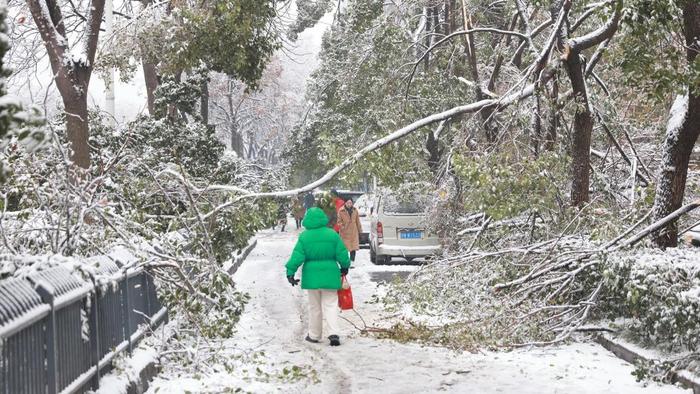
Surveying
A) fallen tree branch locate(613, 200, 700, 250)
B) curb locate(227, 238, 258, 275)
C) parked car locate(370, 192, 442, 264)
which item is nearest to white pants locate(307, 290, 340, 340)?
fallen tree branch locate(613, 200, 700, 250)

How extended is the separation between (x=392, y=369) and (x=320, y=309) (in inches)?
83.1

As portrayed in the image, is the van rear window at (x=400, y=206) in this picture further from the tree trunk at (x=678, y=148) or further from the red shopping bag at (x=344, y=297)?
the tree trunk at (x=678, y=148)

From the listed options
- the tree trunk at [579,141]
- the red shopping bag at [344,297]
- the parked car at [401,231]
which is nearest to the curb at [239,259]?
the parked car at [401,231]

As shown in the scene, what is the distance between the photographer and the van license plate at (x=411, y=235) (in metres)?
20.0

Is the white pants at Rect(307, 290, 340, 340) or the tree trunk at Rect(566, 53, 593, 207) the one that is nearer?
the white pants at Rect(307, 290, 340, 340)

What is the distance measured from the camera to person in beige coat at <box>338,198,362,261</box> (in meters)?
18.8

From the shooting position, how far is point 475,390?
7.77 meters

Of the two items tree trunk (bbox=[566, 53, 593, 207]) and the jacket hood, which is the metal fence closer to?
the jacket hood

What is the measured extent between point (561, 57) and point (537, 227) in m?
2.65

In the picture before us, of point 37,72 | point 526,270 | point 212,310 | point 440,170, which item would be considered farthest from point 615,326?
point 37,72

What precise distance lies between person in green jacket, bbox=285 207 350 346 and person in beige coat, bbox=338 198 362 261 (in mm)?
8071

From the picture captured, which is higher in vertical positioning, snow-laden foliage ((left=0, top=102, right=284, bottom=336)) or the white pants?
snow-laden foliage ((left=0, top=102, right=284, bottom=336))

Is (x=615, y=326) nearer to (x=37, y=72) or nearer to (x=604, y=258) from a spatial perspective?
(x=604, y=258)

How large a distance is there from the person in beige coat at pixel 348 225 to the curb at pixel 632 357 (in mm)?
9390
